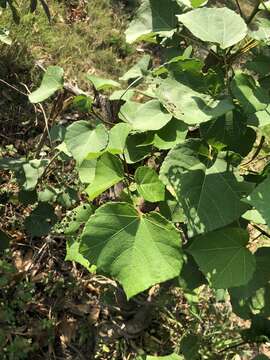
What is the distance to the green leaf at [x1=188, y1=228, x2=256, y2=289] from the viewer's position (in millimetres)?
996

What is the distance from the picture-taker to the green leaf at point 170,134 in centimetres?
105

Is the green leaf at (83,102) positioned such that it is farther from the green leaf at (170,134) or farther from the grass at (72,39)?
the grass at (72,39)

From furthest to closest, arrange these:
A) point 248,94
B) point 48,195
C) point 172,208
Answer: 1. point 48,195
2. point 172,208
3. point 248,94

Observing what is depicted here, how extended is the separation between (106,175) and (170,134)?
176 mm

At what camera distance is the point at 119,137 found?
112 centimetres

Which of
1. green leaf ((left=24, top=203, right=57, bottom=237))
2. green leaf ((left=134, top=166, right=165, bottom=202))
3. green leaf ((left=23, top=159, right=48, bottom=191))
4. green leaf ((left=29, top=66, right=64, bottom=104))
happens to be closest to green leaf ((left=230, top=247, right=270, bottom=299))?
green leaf ((left=134, top=166, right=165, bottom=202))

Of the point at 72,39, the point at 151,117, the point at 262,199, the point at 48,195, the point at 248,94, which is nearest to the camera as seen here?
the point at 262,199

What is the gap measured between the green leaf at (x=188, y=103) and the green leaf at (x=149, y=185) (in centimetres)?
16

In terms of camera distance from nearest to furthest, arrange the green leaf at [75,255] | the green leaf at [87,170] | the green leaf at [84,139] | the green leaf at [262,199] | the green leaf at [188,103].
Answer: the green leaf at [262,199] < the green leaf at [188,103] < the green leaf at [84,139] < the green leaf at [87,170] < the green leaf at [75,255]

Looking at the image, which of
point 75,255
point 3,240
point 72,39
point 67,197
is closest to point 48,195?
point 67,197

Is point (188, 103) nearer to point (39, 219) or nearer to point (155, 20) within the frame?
point (155, 20)

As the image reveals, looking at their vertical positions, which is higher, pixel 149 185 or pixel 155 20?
pixel 155 20

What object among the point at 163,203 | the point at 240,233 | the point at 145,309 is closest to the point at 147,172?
the point at 163,203

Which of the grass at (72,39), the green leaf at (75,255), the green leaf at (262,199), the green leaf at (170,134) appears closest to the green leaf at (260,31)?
the green leaf at (170,134)
